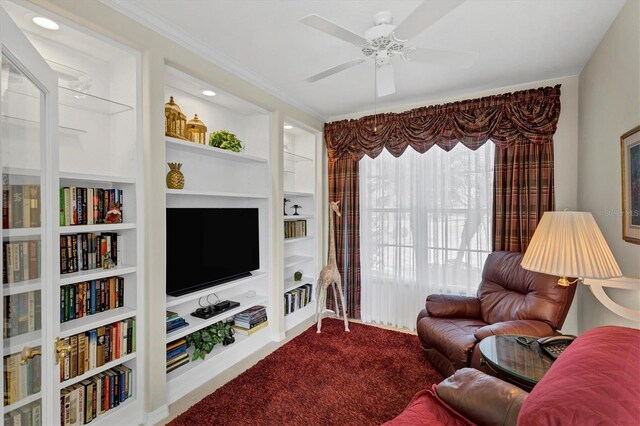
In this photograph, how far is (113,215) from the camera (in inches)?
75.0

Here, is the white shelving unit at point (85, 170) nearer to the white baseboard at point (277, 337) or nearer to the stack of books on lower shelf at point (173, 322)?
the stack of books on lower shelf at point (173, 322)

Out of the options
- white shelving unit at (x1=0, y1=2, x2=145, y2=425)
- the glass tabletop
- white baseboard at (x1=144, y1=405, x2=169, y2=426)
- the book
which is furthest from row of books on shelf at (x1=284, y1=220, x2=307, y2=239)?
the glass tabletop

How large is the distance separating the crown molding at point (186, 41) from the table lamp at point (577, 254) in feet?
8.40

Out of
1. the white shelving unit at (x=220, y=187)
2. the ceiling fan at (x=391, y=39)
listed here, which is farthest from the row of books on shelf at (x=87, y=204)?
the ceiling fan at (x=391, y=39)

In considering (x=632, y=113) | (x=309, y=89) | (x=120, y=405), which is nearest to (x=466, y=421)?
(x=632, y=113)

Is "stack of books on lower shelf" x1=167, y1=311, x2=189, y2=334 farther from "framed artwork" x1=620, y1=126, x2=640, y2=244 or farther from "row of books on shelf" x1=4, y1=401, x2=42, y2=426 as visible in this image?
"framed artwork" x1=620, y1=126, x2=640, y2=244

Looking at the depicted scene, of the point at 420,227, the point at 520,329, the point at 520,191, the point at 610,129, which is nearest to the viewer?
the point at 610,129

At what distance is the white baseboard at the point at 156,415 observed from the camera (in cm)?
197

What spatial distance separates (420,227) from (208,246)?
7.37 feet

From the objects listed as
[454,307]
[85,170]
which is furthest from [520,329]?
[85,170]

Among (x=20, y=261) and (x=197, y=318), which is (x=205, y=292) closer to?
(x=197, y=318)

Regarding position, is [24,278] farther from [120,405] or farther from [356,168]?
[356,168]

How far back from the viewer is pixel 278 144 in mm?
3217

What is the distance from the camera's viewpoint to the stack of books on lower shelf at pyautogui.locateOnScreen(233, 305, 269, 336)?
301cm
